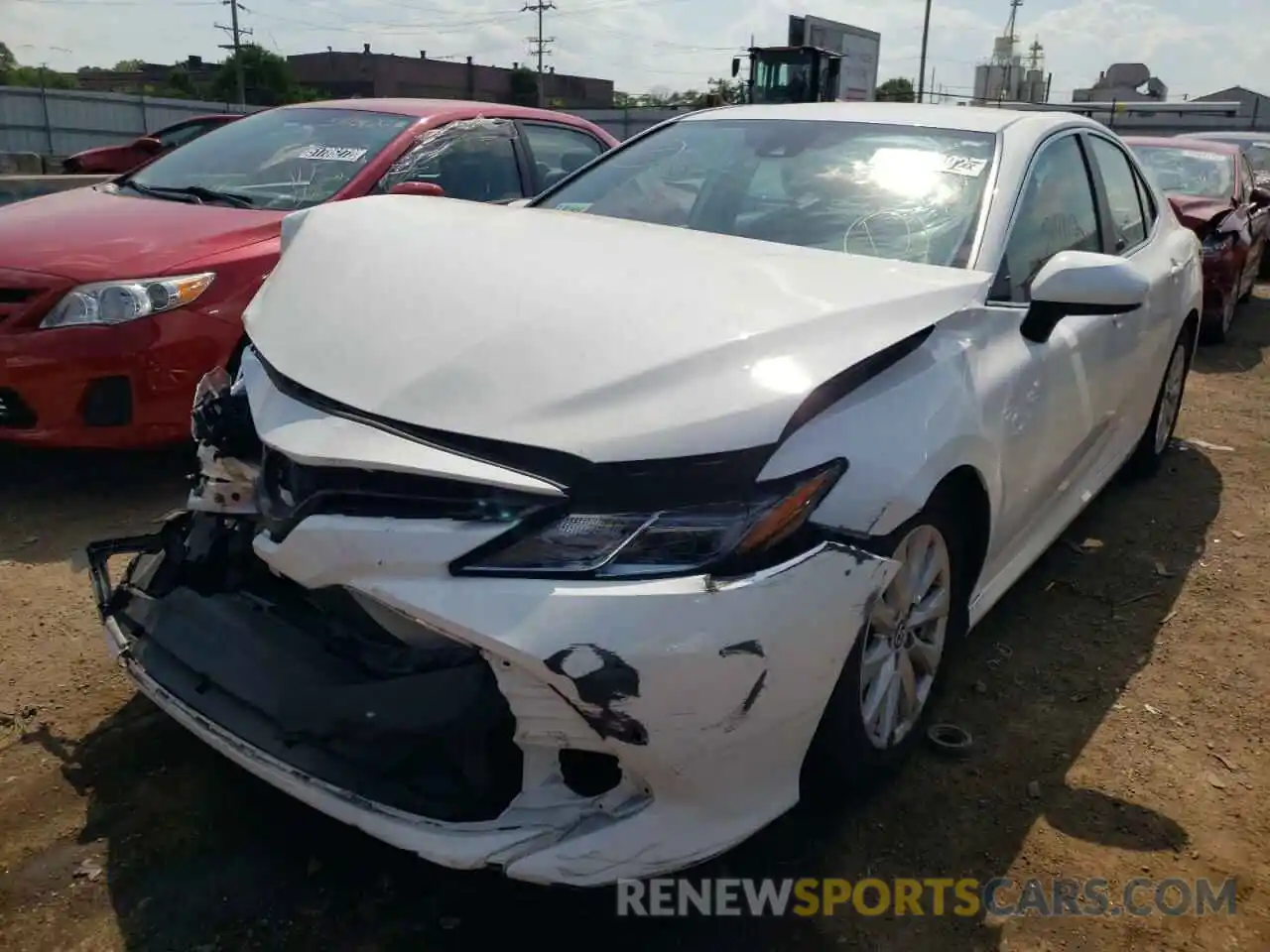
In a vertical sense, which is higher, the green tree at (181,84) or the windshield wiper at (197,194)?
the green tree at (181,84)

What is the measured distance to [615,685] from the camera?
1.68 meters

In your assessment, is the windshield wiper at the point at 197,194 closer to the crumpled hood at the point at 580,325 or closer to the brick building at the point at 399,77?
the crumpled hood at the point at 580,325

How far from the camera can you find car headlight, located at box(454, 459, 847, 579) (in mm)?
1738

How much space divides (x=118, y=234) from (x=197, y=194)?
2.24 feet

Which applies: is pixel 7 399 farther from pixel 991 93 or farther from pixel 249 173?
pixel 991 93

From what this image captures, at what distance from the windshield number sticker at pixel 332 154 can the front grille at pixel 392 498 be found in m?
3.06

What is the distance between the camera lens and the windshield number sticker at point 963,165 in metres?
2.89

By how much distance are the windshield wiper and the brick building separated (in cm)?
5795

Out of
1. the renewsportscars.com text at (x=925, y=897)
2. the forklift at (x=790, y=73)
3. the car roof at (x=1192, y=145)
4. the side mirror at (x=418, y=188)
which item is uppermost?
the forklift at (x=790, y=73)

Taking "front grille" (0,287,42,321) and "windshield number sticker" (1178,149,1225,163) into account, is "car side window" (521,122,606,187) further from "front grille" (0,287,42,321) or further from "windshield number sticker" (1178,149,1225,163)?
"windshield number sticker" (1178,149,1225,163)

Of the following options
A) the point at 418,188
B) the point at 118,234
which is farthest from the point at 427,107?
the point at 118,234

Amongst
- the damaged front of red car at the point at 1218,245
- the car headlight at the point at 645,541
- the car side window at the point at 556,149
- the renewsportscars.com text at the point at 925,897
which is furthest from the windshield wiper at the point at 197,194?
the damaged front of red car at the point at 1218,245

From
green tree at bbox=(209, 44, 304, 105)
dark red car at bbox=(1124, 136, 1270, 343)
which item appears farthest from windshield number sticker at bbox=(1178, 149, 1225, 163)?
green tree at bbox=(209, 44, 304, 105)

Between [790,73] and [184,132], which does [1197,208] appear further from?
[790,73]
